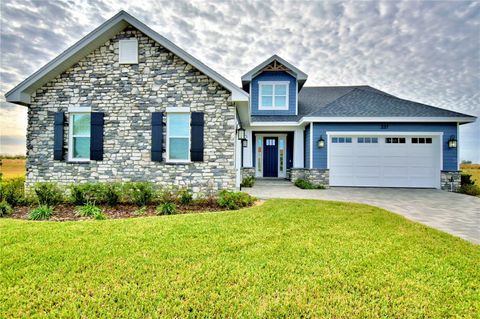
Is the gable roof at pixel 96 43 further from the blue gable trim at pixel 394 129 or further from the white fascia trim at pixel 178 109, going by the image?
the blue gable trim at pixel 394 129

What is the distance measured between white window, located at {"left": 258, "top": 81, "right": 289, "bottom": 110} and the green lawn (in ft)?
34.3

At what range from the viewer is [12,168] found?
9.03 m

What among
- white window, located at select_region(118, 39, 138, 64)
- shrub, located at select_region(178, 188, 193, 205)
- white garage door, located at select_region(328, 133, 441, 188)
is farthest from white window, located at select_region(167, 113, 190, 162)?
white garage door, located at select_region(328, 133, 441, 188)

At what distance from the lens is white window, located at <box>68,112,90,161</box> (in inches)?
332

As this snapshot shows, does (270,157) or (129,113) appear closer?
(129,113)

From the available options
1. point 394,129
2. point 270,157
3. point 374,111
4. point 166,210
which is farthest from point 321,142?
point 166,210

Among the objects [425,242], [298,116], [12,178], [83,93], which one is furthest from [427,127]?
[12,178]

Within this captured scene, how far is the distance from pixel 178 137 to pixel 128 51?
3.38 metres

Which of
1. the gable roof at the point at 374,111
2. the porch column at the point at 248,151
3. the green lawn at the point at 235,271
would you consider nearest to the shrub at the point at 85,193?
the green lawn at the point at 235,271

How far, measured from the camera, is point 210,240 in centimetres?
401

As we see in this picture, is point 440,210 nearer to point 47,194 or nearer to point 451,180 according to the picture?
point 451,180

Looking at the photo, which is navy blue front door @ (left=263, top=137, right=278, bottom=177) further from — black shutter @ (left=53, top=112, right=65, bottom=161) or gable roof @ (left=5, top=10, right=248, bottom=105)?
black shutter @ (left=53, top=112, right=65, bottom=161)

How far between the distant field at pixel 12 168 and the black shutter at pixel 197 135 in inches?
257

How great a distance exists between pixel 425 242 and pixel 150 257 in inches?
177
